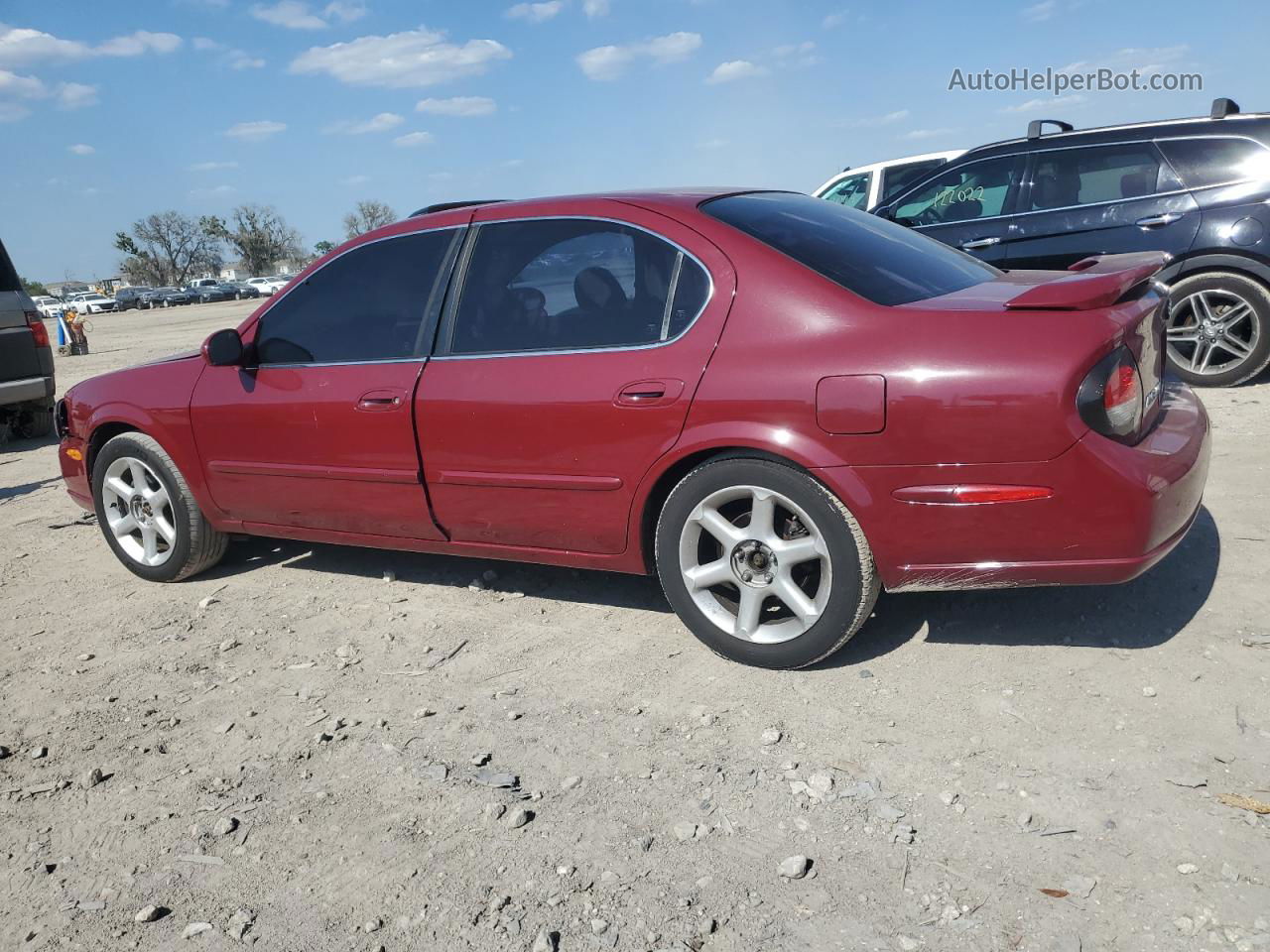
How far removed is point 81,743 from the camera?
3.47m

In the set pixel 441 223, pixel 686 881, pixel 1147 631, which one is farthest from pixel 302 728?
pixel 1147 631

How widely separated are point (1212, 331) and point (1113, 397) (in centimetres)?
498

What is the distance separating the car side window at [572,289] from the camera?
355 centimetres

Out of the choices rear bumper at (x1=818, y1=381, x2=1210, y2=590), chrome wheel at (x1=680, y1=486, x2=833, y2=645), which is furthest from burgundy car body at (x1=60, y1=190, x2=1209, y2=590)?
chrome wheel at (x1=680, y1=486, x2=833, y2=645)

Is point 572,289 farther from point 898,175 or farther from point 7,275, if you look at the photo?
point 898,175

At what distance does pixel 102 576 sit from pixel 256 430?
1.54 m

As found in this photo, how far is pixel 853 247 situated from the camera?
3.63m

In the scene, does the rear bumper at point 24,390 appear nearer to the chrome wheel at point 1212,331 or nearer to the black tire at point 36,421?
the black tire at point 36,421

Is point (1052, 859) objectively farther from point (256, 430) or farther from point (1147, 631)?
point (256, 430)

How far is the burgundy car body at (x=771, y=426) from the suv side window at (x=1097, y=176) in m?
4.09

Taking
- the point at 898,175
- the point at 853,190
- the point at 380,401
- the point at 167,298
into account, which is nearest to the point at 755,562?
the point at 380,401

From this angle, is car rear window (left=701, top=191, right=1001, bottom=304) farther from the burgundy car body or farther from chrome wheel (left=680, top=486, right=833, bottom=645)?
chrome wheel (left=680, top=486, right=833, bottom=645)

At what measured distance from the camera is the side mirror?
175 inches

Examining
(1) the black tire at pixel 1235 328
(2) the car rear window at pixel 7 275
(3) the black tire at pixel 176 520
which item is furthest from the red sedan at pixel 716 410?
→ (2) the car rear window at pixel 7 275
